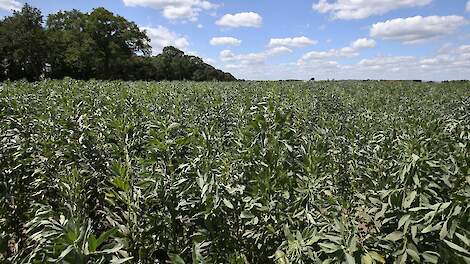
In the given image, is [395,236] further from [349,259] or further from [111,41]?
[111,41]

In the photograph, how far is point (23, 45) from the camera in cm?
4547

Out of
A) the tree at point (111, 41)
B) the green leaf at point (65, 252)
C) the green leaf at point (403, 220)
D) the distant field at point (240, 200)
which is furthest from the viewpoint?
the tree at point (111, 41)

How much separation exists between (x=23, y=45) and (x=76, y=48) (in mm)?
8204

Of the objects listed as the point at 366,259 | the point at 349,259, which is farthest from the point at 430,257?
the point at 349,259

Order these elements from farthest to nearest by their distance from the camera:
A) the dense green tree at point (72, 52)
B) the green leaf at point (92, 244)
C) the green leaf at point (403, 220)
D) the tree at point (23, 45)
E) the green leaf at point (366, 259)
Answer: the dense green tree at point (72, 52)
the tree at point (23, 45)
the green leaf at point (403, 220)
the green leaf at point (366, 259)
the green leaf at point (92, 244)

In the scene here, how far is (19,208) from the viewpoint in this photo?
4.63 metres

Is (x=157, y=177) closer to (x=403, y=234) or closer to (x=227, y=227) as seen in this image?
(x=227, y=227)

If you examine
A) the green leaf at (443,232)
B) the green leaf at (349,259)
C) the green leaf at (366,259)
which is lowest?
the green leaf at (366,259)

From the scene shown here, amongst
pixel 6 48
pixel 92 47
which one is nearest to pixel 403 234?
pixel 6 48

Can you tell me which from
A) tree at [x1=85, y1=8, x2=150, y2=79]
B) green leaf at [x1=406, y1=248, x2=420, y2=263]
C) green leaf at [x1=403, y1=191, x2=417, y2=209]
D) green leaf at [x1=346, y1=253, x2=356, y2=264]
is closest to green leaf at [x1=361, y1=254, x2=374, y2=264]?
green leaf at [x1=346, y1=253, x2=356, y2=264]

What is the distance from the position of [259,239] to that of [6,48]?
49.8 metres

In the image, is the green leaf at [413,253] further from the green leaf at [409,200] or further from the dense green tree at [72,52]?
the dense green tree at [72,52]

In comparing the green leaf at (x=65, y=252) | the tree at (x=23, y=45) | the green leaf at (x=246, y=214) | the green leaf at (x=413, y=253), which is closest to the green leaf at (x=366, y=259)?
the green leaf at (x=413, y=253)

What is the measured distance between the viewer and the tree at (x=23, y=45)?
44938 mm
